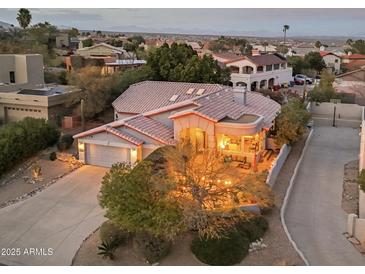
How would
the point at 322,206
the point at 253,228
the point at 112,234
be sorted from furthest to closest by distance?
the point at 322,206 → the point at 253,228 → the point at 112,234

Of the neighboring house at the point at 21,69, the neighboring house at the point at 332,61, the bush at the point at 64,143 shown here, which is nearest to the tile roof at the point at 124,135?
the bush at the point at 64,143

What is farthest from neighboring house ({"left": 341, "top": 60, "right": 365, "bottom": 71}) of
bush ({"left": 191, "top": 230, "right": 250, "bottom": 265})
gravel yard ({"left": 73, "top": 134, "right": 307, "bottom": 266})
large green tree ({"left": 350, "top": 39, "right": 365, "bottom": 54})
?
bush ({"left": 191, "top": 230, "right": 250, "bottom": 265})

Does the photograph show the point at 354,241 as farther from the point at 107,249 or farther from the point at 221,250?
the point at 107,249

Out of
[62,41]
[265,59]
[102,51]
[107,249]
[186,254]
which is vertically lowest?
[186,254]

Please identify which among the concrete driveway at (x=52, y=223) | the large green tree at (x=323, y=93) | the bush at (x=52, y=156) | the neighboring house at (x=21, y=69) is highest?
the neighboring house at (x=21, y=69)

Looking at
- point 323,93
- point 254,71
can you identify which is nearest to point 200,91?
point 323,93

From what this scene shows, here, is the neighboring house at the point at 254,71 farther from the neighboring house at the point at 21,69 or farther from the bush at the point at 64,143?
the bush at the point at 64,143

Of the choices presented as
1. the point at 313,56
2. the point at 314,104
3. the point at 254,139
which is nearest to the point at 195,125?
the point at 254,139
